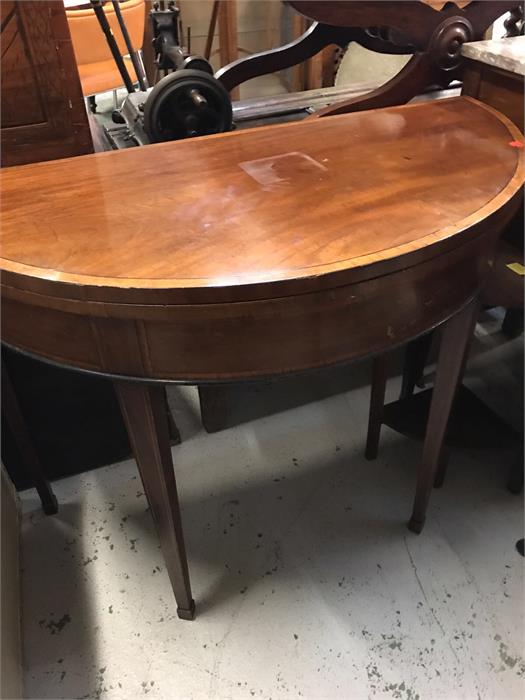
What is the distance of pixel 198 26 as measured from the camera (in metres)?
2.98

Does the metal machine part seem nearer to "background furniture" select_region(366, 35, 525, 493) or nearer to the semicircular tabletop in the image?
"background furniture" select_region(366, 35, 525, 493)

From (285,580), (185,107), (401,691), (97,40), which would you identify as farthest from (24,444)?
(97,40)

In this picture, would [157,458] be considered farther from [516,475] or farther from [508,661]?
[516,475]

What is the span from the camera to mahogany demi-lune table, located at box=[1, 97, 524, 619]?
579mm

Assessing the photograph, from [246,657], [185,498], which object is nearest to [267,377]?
[246,657]

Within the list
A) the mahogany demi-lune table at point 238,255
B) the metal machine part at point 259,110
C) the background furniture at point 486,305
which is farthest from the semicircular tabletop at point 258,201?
the metal machine part at point 259,110

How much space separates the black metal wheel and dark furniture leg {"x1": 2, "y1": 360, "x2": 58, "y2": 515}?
52 centimetres

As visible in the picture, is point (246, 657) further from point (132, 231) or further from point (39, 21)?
point (39, 21)

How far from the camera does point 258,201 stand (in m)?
0.71

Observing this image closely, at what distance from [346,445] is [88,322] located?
0.89 m

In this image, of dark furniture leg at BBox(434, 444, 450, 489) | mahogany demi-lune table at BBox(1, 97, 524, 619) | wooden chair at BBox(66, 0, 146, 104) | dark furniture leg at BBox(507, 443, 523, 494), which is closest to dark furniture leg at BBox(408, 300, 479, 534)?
mahogany demi-lune table at BBox(1, 97, 524, 619)

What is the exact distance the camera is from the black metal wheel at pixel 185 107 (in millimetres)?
999

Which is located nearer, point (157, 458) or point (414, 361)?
point (157, 458)

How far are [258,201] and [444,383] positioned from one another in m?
0.44
